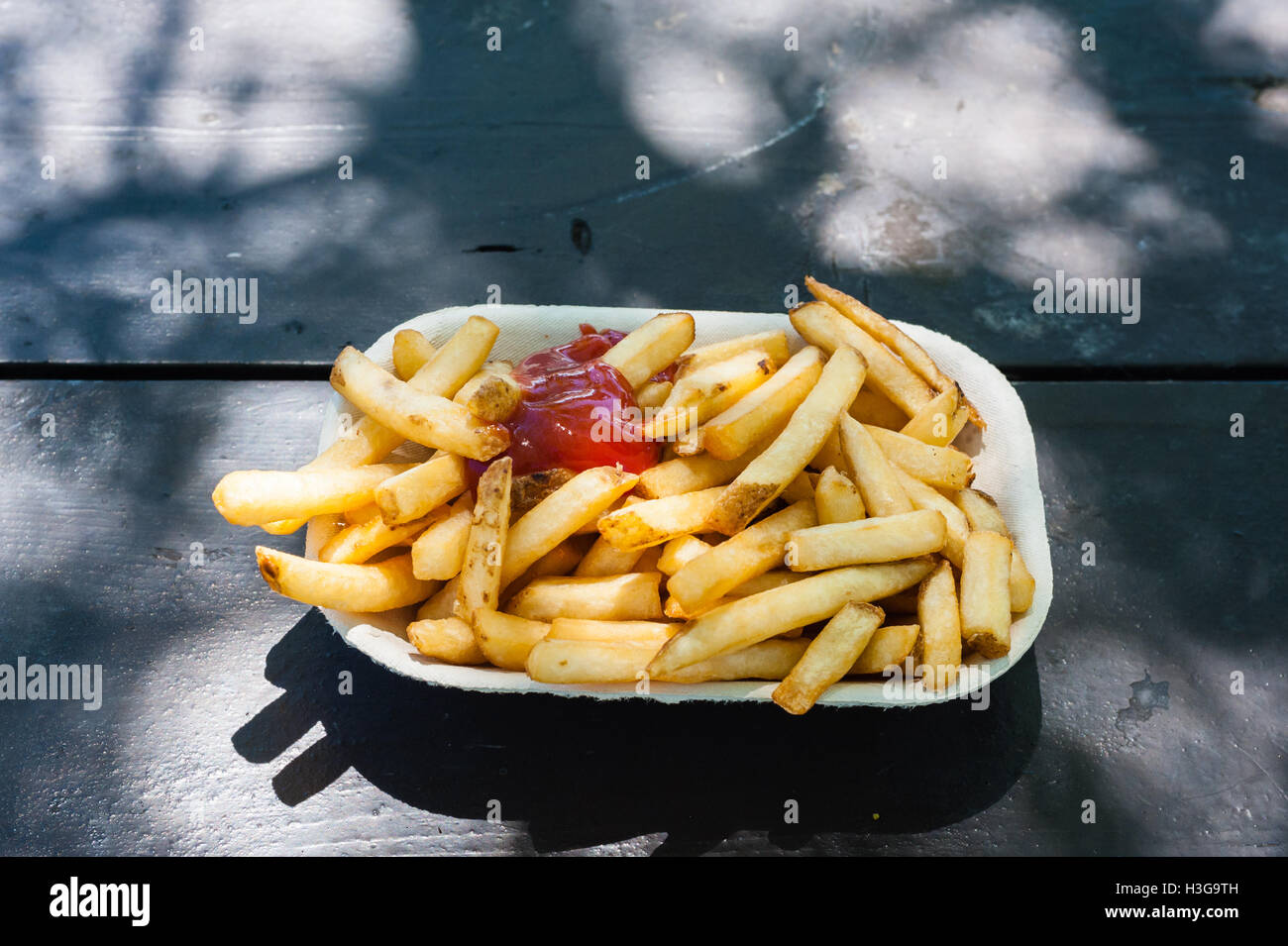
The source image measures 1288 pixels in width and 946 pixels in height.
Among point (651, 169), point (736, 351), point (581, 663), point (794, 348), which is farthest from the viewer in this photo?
point (651, 169)

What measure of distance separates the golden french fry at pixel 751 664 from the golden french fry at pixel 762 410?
43 centimetres

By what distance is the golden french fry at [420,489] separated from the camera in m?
2.07

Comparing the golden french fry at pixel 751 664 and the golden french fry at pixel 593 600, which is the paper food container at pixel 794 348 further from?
the golden french fry at pixel 593 600

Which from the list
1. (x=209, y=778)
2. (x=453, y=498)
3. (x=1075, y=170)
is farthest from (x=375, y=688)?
(x=1075, y=170)

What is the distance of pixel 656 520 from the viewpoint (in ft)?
6.62

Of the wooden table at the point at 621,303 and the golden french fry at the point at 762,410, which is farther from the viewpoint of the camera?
the wooden table at the point at 621,303

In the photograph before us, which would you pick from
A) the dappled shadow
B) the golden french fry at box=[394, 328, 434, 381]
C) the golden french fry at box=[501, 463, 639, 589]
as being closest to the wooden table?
the dappled shadow

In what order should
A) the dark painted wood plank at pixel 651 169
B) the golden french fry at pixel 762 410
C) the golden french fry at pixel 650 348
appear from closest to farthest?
1. the golden french fry at pixel 762 410
2. the golden french fry at pixel 650 348
3. the dark painted wood plank at pixel 651 169

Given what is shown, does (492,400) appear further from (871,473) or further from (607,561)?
(871,473)

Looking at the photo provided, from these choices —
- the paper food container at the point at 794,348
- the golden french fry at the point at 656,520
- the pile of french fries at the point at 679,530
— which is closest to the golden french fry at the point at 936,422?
the pile of french fries at the point at 679,530

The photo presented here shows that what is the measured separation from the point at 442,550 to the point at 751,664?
708 millimetres

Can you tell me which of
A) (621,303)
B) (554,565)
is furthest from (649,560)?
(621,303)

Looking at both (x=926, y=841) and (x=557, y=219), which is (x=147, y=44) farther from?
(x=926, y=841)
